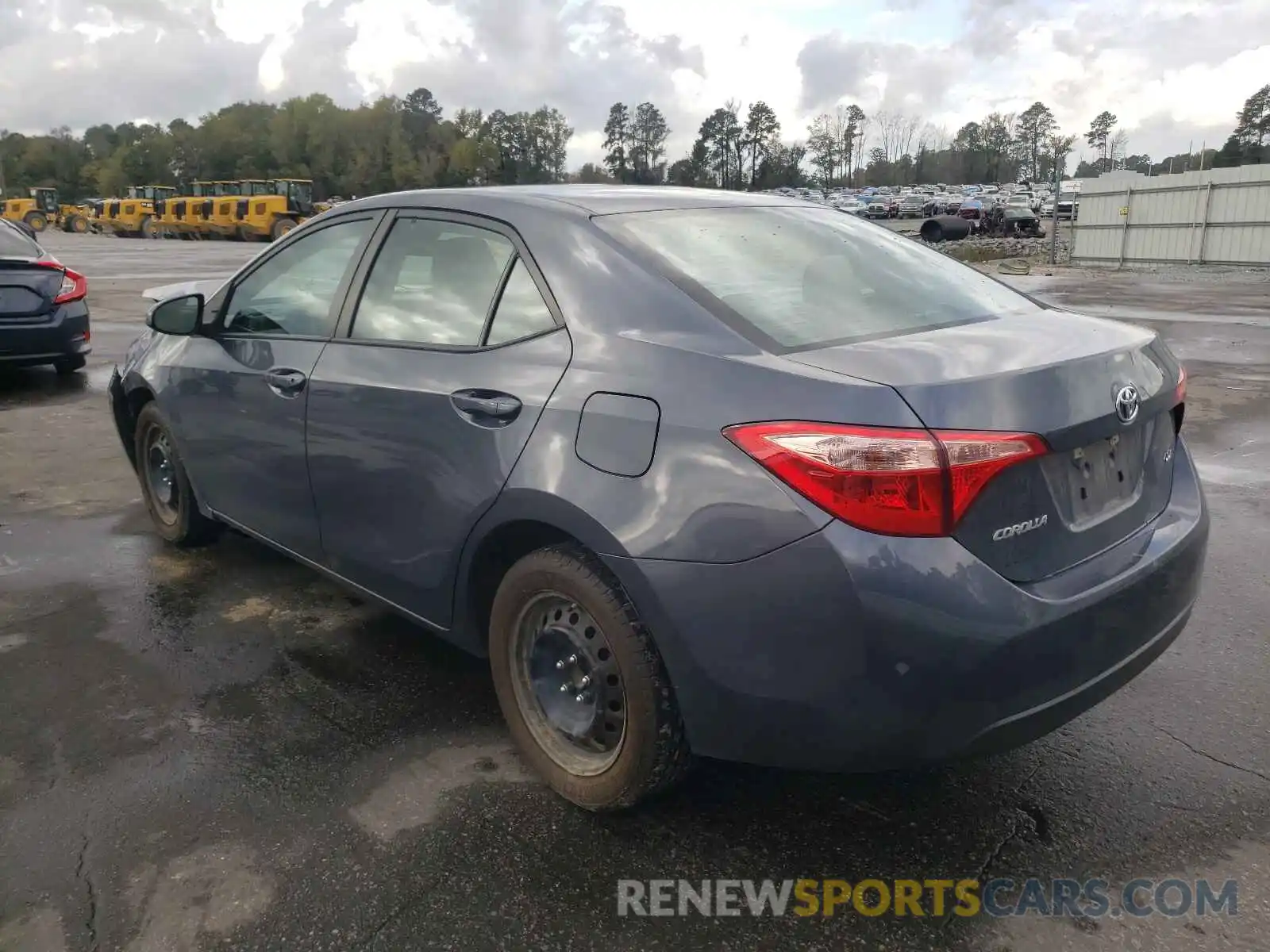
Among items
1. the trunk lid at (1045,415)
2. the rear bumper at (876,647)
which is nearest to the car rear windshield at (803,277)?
the trunk lid at (1045,415)

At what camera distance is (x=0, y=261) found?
27.4ft

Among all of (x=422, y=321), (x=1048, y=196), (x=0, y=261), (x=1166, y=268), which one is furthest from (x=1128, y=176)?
(x=1048, y=196)

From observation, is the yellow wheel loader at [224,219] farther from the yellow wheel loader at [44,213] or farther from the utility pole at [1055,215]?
the utility pole at [1055,215]

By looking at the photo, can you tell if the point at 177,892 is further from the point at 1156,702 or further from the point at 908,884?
the point at 1156,702

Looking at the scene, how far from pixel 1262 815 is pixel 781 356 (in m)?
1.78

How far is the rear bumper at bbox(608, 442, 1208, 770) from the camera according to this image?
6.77 ft

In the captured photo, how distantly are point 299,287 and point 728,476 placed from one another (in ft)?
7.17

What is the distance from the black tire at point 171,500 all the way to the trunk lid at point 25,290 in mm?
4676

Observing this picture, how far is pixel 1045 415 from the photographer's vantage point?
2.22 meters

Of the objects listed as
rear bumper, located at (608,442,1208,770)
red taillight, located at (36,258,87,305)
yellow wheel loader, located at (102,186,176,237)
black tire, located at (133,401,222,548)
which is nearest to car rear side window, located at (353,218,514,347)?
rear bumper, located at (608,442,1208,770)

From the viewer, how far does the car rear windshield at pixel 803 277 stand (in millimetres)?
2578

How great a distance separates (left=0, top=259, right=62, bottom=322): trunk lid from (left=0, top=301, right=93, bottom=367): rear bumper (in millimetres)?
74

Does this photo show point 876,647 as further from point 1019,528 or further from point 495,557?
point 495,557

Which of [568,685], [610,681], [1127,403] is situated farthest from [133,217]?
[1127,403]
